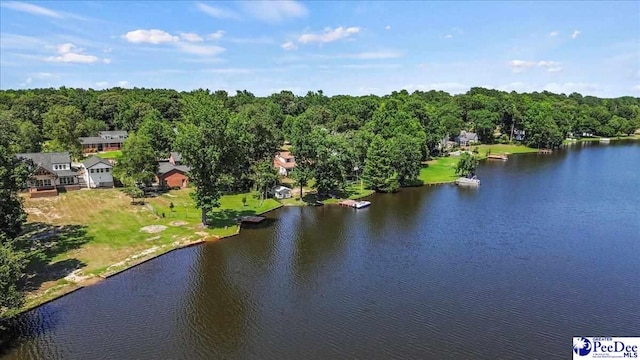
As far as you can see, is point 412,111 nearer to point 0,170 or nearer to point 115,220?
point 115,220

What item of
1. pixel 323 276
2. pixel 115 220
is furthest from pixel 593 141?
pixel 115 220

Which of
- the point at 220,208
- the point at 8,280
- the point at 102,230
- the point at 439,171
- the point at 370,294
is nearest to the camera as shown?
the point at 8,280

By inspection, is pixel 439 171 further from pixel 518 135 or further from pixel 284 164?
pixel 518 135

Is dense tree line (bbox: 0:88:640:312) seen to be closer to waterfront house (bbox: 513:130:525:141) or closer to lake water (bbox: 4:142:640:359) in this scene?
waterfront house (bbox: 513:130:525:141)

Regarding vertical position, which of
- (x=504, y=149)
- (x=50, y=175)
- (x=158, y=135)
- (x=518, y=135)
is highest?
(x=158, y=135)

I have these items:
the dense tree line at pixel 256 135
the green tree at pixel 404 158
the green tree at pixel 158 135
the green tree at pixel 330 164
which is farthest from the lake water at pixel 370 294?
the green tree at pixel 158 135

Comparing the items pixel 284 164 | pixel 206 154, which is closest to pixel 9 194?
pixel 206 154

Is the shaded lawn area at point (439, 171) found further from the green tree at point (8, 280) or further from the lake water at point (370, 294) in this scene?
the green tree at point (8, 280)
